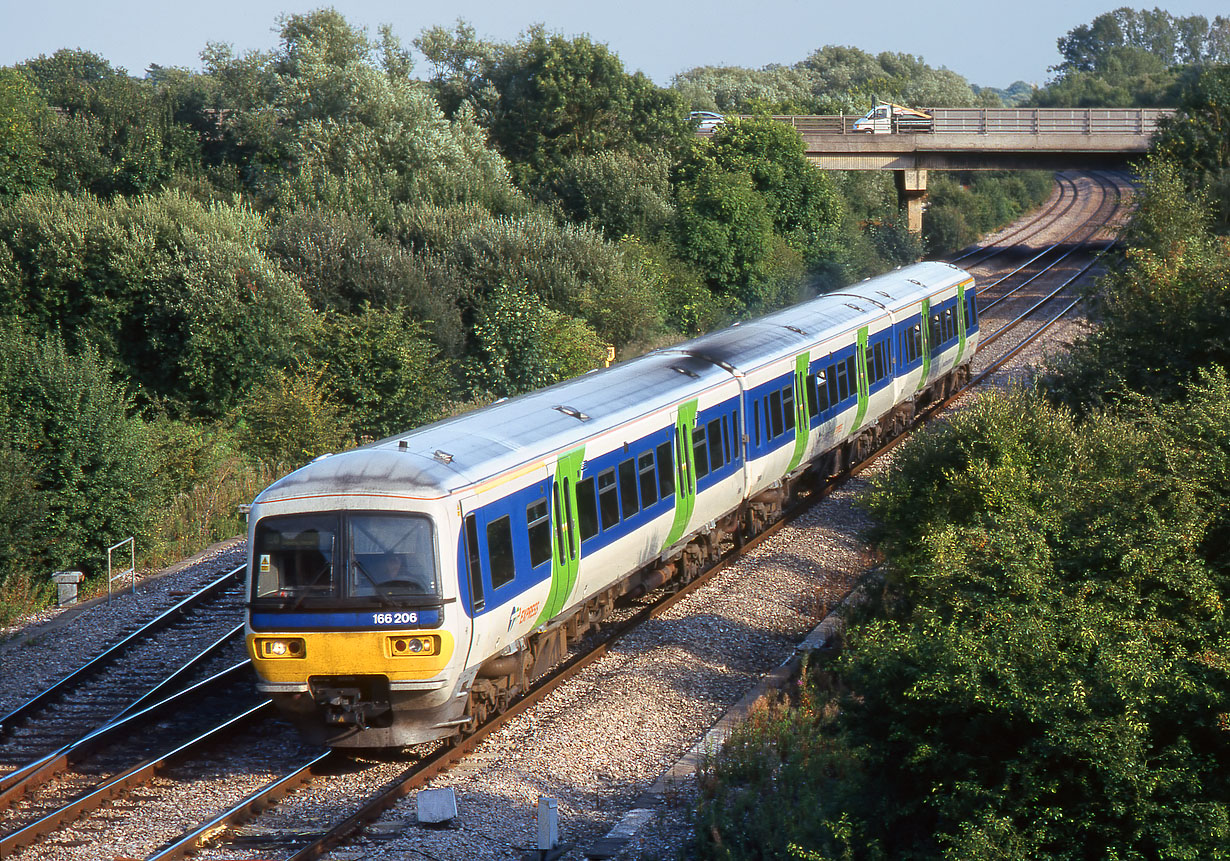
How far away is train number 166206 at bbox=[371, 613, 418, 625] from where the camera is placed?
9.72 metres

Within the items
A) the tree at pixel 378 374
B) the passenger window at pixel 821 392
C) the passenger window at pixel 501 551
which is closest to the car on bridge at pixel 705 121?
the tree at pixel 378 374

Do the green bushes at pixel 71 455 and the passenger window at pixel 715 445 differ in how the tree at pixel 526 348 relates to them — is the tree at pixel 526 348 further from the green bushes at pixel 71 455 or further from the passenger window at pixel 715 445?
the passenger window at pixel 715 445

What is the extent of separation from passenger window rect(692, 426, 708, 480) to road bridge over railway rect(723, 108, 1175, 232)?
109ft

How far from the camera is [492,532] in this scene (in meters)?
10.5

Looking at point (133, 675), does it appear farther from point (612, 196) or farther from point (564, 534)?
point (612, 196)

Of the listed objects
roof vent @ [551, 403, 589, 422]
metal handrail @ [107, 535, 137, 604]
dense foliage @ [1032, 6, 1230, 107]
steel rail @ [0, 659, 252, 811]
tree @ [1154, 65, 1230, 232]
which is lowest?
metal handrail @ [107, 535, 137, 604]

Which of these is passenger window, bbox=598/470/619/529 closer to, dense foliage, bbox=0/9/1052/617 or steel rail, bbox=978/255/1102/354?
dense foliage, bbox=0/9/1052/617

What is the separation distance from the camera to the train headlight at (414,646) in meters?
9.75

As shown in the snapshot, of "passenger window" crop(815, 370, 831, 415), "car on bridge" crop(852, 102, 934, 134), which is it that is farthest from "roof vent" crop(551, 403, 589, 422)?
"car on bridge" crop(852, 102, 934, 134)

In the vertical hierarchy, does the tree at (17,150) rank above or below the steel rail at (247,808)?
above

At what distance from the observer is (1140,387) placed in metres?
17.9

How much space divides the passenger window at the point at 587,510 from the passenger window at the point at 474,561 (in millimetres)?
2065

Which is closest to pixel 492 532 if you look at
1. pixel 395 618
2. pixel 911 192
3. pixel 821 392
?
pixel 395 618

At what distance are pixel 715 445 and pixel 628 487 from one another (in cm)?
260
